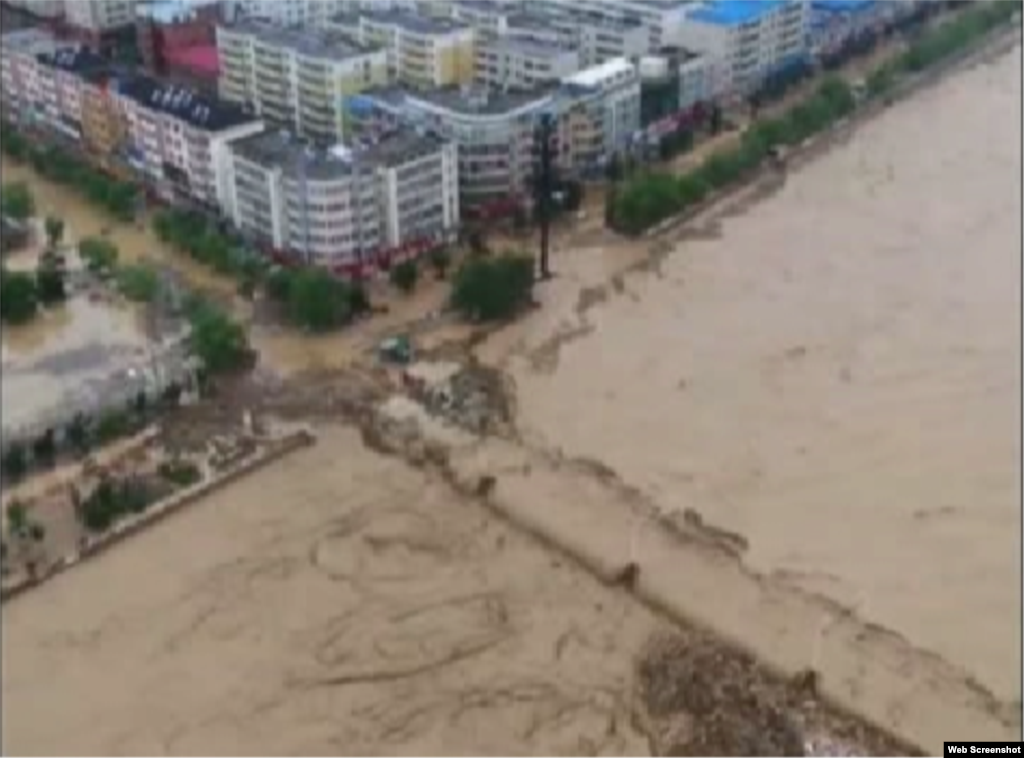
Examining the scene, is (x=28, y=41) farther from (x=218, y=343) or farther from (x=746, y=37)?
(x=746, y=37)

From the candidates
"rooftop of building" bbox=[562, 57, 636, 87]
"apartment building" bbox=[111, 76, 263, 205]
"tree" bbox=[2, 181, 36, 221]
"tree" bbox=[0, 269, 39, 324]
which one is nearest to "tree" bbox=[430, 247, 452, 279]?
"apartment building" bbox=[111, 76, 263, 205]

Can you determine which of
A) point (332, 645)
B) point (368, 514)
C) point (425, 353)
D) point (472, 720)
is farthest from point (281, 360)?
point (472, 720)

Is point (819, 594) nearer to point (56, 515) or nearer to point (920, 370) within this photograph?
point (920, 370)

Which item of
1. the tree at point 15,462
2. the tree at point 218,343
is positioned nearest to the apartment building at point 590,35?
the tree at point 218,343

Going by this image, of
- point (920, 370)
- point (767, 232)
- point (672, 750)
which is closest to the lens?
point (672, 750)

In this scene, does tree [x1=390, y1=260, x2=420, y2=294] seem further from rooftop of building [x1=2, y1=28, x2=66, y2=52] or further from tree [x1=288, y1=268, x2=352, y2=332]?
rooftop of building [x1=2, y1=28, x2=66, y2=52]

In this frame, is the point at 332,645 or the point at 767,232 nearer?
the point at 332,645

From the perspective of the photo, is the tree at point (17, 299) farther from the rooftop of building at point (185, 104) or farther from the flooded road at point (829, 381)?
the flooded road at point (829, 381)

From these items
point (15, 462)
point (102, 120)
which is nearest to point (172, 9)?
point (102, 120)
